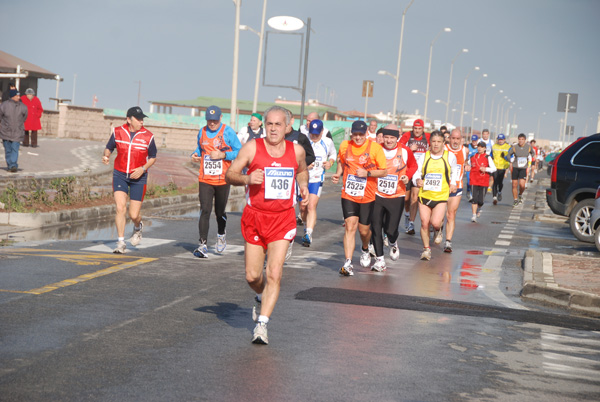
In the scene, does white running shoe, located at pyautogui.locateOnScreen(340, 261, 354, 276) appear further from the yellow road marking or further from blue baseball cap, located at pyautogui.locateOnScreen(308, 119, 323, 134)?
blue baseball cap, located at pyautogui.locateOnScreen(308, 119, 323, 134)

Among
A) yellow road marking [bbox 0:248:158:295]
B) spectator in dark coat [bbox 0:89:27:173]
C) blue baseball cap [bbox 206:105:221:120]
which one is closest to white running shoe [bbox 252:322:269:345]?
yellow road marking [bbox 0:248:158:295]

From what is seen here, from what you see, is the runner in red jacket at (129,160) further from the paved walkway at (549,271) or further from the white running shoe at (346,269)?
the white running shoe at (346,269)

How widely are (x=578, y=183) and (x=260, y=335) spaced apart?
12.9m

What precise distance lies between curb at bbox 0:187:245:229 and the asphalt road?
1.62m

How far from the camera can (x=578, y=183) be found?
1820cm

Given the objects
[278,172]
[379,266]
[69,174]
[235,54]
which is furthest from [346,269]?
[235,54]

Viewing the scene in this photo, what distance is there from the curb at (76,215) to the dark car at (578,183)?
23.8ft

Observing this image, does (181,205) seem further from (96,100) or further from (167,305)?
(96,100)

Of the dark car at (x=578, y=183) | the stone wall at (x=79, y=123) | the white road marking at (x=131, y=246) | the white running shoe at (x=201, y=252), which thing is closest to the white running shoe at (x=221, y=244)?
the white running shoe at (x=201, y=252)

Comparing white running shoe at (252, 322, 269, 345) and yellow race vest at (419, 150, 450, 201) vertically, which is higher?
yellow race vest at (419, 150, 450, 201)

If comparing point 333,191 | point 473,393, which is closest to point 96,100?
point 333,191

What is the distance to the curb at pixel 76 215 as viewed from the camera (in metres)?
14.3

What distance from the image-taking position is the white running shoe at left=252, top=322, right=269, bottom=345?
6941 mm

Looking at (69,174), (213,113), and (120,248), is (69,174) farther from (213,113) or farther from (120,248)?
(213,113)
